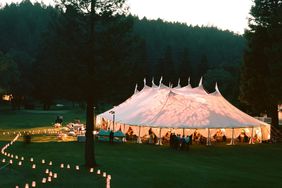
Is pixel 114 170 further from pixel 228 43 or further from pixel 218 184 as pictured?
pixel 228 43

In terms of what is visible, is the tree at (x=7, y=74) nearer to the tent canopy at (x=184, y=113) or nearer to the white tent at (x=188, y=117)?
the tent canopy at (x=184, y=113)

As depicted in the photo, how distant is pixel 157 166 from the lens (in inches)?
688

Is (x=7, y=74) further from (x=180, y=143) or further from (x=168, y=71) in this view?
(x=180, y=143)

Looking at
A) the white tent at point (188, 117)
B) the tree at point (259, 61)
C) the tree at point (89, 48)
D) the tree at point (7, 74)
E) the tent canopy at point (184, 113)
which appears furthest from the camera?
the tree at point (7, 74)

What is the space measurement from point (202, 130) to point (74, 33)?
14.3 meters

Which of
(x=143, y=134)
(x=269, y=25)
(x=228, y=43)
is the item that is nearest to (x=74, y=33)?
(x=143, y=134)

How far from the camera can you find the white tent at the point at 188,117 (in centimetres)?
2745

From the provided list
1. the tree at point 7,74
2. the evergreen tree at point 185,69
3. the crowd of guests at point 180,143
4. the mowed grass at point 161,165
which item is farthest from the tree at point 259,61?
the evergreen tree at point 185,69

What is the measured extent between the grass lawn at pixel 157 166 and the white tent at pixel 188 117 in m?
1.61

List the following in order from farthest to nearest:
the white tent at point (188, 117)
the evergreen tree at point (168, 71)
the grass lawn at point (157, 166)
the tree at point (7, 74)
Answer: the evergreen tree at point (168, 71) → the tree at point (7, 74) → the white tent at point (188, 117) → the grass lawn at point (157, 166)

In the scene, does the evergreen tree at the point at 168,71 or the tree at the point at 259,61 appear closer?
the tree at the point at 259,61

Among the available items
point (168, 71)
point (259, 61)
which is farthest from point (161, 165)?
point (168, 71)

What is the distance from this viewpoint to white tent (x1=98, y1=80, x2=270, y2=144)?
27453mm

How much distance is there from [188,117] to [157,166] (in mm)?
10964
